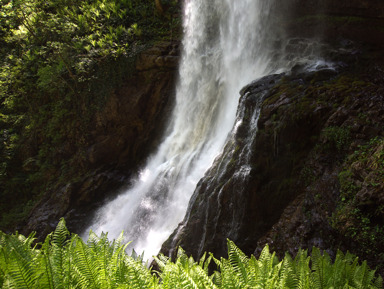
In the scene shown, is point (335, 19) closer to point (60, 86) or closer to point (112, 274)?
point (112, 274)

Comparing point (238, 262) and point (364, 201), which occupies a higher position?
point (364, 201)

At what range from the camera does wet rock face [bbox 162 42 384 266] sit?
5102 millimetres

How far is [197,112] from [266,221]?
730 cm

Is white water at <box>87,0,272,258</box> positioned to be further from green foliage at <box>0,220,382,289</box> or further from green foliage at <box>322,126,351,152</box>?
green foliage at <box>0,220,382,289</box>

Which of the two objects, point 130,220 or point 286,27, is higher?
point 286,27

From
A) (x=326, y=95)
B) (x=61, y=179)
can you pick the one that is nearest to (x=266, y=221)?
(x=326, y=95)

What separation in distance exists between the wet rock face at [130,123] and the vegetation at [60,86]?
1.74 ft

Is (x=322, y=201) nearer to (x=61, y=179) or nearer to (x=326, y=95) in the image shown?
(x=326, y=95)

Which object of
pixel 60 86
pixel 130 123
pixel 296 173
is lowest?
pixel 296 173

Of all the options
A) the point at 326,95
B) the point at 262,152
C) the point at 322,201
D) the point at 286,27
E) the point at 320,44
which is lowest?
the point at 322,201

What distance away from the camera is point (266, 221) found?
6016 mm

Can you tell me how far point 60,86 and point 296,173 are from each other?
1339cm

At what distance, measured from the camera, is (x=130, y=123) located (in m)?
13.9

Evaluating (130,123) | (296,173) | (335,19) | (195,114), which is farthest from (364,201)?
(130,123)
